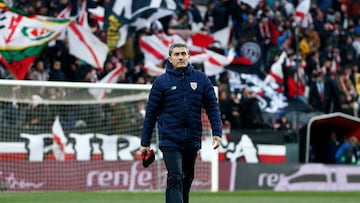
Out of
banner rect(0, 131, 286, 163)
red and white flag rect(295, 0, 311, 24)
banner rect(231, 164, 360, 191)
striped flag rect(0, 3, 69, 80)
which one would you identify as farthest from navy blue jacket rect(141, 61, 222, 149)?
red and white flag rect(295, 0, 311, 24)

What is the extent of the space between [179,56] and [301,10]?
60.7 feet

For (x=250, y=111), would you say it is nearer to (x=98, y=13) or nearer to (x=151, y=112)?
(x=98, y=13)

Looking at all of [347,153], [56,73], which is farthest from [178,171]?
[347,153]

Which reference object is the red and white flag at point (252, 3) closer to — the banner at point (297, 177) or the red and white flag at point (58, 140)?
the banner at point (297, 177)

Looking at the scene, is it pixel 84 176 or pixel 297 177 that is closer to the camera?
pixel 84 176

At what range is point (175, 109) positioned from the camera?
9.96 metres

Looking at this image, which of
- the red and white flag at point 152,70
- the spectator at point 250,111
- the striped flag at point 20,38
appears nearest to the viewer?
the striped flag at point 20,38

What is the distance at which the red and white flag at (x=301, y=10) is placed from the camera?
27828 millimetres

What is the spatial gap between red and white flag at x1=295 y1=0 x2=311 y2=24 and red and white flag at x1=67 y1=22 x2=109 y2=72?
761 centimetres

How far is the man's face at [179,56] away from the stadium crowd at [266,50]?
12.0 metres

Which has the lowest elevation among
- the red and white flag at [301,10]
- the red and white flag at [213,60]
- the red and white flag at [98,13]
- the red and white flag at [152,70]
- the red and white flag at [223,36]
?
the red and white flag at [152,70]

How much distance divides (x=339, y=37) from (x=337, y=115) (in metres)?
4.79

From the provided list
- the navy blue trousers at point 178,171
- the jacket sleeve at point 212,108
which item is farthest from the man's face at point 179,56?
the navy blue trousers at point 178,171

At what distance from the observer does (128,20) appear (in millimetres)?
23203
